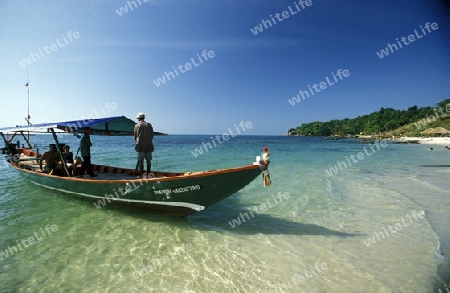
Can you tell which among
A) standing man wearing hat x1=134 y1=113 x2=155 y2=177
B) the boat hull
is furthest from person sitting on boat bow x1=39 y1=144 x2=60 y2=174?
standing man wearing hat x1=134 y1=113 x2=155 y2=177

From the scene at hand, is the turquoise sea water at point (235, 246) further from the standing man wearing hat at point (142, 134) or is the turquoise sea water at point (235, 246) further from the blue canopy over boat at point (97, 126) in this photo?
the blue canopy over boat at point (97, 126)

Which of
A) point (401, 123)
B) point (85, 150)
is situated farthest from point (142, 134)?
point (401, 123)

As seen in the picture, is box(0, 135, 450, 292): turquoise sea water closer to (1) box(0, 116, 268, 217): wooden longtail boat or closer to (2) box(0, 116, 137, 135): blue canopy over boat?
(1) box(0, 116, 268, 217): wooden longtail boat

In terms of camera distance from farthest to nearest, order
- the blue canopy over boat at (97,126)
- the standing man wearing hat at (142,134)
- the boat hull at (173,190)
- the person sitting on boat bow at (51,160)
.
Answer: 1. the person sitting on boat bow at (51,160)
2. the blue canopy over boat at (97,126)
3. the standing man wearing hat at (142,134)
4. the boat hull at (173,190)

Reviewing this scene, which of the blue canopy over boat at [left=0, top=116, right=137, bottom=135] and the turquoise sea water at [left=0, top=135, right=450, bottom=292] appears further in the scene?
the blue canopy over boat at [left=0, top=116, right=137, bottom=135]

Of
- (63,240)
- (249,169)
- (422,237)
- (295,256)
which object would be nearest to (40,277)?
(63,240)

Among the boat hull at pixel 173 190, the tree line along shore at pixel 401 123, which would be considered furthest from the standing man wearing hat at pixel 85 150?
the tree line along shore at pixel 401 123

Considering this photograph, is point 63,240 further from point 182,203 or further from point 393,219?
point 393,219

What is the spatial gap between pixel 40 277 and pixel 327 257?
571cm

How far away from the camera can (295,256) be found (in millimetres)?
5148

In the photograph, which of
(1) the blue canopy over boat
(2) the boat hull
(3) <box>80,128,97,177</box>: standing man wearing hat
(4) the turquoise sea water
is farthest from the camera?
(3) <box>80,128,97,177</box>: standing man wearing hat

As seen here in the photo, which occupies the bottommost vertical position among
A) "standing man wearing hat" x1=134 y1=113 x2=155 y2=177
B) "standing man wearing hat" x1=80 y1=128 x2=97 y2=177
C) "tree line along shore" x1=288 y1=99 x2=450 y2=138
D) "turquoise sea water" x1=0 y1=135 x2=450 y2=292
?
"tree line along shore" x1=288 y1=99 x2=450 y2=138

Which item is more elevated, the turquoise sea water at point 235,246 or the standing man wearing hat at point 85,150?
the standing man wearing hat at point 85,150

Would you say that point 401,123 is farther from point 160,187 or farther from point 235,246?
point 160,187
